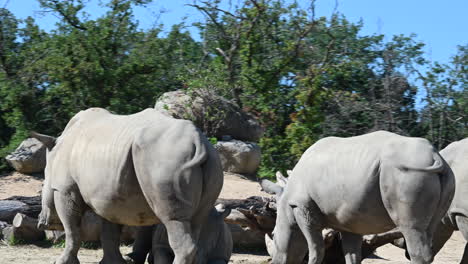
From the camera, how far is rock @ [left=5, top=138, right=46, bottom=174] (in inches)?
670

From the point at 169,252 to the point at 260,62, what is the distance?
38.4ft

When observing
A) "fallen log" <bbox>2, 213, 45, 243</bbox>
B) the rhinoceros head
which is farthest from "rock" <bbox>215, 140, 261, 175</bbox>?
the rhinoceros head

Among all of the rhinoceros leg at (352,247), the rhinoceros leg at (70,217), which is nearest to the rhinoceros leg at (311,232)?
the rhinoceros leg at (352,247)

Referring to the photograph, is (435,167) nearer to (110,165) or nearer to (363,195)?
(363,195)

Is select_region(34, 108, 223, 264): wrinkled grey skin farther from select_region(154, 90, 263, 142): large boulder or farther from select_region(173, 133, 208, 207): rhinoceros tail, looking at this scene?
select_region(154, 90, 263, 142): large boulder

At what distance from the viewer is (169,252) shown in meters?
7.68

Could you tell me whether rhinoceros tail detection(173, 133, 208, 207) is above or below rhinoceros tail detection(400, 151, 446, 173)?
below

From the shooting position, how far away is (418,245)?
7211mm

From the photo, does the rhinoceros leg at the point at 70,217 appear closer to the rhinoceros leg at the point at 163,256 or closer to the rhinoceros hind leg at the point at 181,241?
the rhinoceros leg at the point at 163,256

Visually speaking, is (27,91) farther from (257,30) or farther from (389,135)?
(389,135)

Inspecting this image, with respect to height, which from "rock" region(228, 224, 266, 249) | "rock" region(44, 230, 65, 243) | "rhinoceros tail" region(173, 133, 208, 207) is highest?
"rhinoceros tail" region(173, 133, 208, 207)

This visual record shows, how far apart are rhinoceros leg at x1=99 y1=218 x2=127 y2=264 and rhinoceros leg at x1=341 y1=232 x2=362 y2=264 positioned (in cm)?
244

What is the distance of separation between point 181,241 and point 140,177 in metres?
0.69

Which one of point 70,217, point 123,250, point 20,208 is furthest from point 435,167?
point 20,208
